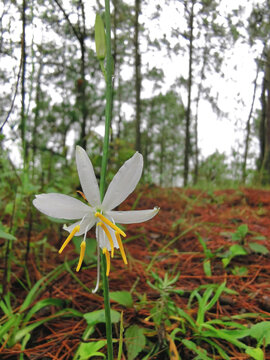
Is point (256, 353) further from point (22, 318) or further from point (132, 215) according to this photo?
point (22, 318)

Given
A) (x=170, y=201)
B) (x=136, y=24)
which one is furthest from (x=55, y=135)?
(x=136, y=24)

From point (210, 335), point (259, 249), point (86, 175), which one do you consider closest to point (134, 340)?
point (210, 335)

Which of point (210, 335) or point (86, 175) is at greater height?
point (86, 175)

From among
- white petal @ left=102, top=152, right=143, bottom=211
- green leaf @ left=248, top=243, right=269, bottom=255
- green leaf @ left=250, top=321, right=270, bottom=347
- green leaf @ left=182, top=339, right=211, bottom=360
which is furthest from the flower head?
green leaf @ left=248, top=243, right=269, bottom=255

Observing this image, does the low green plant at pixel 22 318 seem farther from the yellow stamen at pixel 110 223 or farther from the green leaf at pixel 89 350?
the yellow stamen at pixel 110 223

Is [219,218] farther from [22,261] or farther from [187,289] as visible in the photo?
[22,261]
